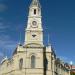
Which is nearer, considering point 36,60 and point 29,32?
point 36,60

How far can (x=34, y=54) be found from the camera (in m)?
93.6

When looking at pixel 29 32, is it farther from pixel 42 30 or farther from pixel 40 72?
pixel 40 72

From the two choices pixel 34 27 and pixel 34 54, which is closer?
pixel 34 54

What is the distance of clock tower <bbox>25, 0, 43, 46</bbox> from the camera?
9906cm

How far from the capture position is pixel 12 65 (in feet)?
331

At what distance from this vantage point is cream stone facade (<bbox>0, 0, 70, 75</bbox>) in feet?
304

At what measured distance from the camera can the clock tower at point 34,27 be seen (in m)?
99.1

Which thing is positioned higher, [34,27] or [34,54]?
[34,27]

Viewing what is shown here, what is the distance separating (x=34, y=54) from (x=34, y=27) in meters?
10.0

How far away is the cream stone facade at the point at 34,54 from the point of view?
9262 cm

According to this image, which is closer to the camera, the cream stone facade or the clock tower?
the cream stone facade

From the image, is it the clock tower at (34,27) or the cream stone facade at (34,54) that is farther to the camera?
the clock tower at (34,27)

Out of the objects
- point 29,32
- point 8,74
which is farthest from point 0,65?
point 29,32

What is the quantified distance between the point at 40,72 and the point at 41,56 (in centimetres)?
447
